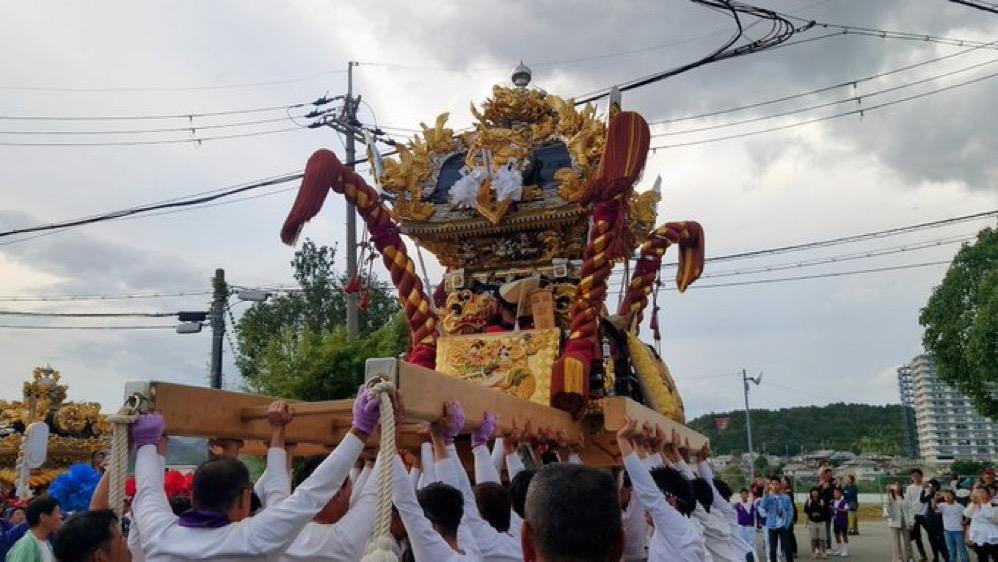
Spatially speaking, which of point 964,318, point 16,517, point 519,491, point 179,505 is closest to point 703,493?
point 519,491

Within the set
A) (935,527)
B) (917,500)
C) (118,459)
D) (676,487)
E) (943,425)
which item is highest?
(118,459)

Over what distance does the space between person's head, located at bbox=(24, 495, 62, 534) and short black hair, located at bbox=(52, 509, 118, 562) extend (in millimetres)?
1759

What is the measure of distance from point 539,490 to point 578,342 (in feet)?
13.5

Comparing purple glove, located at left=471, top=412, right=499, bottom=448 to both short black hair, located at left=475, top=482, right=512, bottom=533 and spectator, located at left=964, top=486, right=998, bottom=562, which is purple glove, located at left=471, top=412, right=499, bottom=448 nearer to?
short black hair, located at left=475, top=482, right=512, bottom=533

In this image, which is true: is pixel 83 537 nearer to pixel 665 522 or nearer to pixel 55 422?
pixel 665 522

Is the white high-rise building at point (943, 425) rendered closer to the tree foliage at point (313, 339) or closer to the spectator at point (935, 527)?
the tree foliage at point (313, 339)

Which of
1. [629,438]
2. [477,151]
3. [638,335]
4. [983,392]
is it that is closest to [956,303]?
[983,392]

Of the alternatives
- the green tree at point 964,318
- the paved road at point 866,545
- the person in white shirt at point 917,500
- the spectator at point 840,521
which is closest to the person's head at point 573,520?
the person in white shirt at point 917,500

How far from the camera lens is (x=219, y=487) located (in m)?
2.58

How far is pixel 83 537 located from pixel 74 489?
2.77m

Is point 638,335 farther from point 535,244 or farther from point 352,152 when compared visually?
point 352,152

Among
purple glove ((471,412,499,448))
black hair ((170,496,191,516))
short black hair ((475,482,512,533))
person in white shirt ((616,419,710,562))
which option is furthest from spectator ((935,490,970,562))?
black hair ((170,496,191,516))

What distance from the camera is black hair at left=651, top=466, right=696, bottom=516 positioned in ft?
13.7

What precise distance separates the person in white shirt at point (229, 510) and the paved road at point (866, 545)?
12956mm
